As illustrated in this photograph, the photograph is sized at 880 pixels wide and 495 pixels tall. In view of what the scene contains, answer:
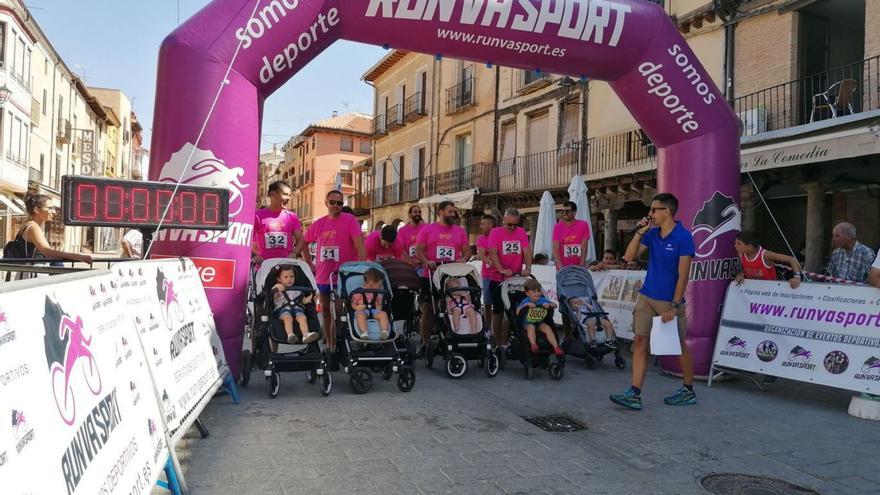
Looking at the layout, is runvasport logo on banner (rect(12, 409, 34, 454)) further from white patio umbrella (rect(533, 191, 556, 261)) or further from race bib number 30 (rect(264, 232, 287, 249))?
white patio umbrella (rect(533, 191, 556, 261))

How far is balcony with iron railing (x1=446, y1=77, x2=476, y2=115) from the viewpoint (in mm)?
25016

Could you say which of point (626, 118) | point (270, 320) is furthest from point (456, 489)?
point (626, 118)

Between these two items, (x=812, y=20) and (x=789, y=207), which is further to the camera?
(x=789, y=207)

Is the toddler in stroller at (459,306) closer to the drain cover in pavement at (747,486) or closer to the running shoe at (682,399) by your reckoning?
the running shoe at (682,399)

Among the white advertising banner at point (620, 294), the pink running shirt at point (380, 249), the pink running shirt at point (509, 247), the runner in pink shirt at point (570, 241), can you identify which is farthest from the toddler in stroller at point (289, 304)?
the white advertising banner at point (620, 294)

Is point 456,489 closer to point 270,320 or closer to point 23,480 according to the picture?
point 23,480

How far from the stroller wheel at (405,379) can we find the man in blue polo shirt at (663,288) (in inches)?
72.8

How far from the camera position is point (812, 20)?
42.5 feet

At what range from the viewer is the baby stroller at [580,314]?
7.83 metres

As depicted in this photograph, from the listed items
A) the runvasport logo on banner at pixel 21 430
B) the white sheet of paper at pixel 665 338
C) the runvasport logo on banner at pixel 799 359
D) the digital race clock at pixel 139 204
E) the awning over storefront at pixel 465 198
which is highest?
the awning over storefront at pixel 465 198

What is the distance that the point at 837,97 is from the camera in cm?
1130

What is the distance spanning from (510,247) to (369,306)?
244cm

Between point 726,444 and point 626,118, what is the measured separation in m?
13.7

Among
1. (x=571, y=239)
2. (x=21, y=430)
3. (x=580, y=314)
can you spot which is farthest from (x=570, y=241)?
(x=21, y=430)
